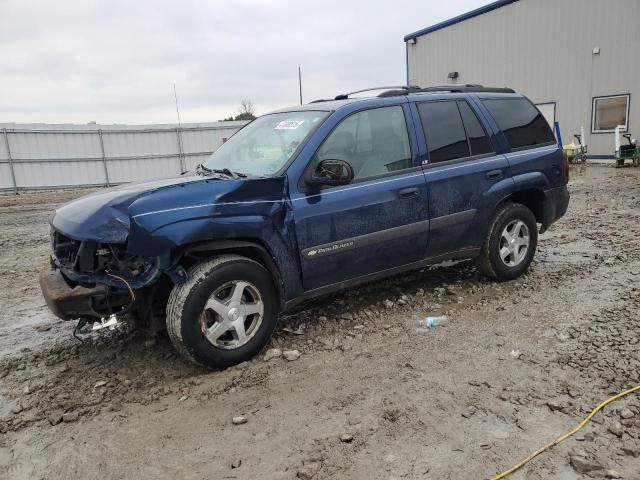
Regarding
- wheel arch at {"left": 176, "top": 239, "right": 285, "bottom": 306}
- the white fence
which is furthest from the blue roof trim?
wheel arch at {"left": 176, "top": 239, "right": 285, "bottom": 306}

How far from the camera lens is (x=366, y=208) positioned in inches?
155

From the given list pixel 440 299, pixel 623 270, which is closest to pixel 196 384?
pixel 440 299

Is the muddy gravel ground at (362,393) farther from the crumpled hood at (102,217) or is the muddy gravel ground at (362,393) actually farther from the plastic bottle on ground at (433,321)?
the crumpled hood at (102,217)

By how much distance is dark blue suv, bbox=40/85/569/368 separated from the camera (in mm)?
3266

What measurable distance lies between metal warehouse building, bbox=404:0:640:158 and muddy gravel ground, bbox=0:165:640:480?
46.0 ft

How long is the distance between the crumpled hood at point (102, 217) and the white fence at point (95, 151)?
15.8 metres

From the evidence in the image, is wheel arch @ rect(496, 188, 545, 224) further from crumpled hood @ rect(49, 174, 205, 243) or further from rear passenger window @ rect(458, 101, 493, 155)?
crumpled hood @ rect(49, 174, 205, 243)

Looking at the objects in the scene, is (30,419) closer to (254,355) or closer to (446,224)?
(254,355)

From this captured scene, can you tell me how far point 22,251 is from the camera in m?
7.75

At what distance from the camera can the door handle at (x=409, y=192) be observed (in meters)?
4.12

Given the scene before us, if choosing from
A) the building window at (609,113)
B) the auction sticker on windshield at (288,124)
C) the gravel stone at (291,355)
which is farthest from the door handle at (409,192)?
the building window at (609,113)

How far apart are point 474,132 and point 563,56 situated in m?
15.6

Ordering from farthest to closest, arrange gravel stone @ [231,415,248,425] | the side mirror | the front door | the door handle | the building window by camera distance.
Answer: the building window, the door handle, the front door, the side mirror, gravel stone @ [231,415,248,425]

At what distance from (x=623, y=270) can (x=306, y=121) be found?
3787 millimetres
